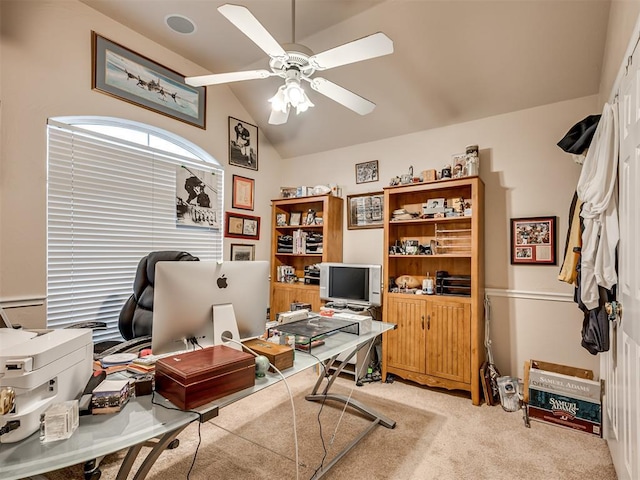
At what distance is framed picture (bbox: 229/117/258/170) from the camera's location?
12.8 feet

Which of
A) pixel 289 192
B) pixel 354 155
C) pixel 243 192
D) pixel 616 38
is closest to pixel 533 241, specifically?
pixel 616 38

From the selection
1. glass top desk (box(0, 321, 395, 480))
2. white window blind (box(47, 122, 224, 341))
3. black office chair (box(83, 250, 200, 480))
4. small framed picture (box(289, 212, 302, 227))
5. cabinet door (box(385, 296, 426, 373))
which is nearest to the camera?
glass top desk (box(0, 321, 395, 480))

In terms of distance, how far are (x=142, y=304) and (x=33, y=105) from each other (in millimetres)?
1662

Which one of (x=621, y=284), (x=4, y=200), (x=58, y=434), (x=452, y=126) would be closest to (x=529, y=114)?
(x=452, y=126)

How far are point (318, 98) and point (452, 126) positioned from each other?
1.48 meters

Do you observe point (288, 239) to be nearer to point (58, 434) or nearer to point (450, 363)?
point (450, 363)

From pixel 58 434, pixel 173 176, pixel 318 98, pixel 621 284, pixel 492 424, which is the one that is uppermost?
pixel 318 98

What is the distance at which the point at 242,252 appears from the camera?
158 inches

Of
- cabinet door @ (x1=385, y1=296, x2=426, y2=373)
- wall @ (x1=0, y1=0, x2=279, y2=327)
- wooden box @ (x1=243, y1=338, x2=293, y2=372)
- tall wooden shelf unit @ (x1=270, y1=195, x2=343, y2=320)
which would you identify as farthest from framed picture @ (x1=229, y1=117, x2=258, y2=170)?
wooden box @ (x1=243, y1=338, x2=293, y2=372)

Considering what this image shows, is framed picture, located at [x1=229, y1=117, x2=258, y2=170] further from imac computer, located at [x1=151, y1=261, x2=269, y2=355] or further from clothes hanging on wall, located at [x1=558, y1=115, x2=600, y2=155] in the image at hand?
clothes hanging on wall, located at [x1=558, y1=115, x2=600, y2=155]

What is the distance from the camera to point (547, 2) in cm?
228

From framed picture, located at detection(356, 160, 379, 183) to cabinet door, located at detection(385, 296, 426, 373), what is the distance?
1441mm

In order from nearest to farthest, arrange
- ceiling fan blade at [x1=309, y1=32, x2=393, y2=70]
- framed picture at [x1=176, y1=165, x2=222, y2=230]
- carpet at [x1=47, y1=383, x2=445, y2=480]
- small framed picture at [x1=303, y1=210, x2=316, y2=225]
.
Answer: ceiling fan blade at [x1=309, y1=32, x2=393, y2=70]
carpet at [x1=47, y1=383, x2=445, y2=480]
framed picture at [x1=176, y1=165, x2=222, y2=230]
small framed picture at [x1=303, y1=210, x2=316, y2=225]

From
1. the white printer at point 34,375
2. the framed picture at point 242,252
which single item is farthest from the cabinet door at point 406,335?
the white printer at point 34,375
